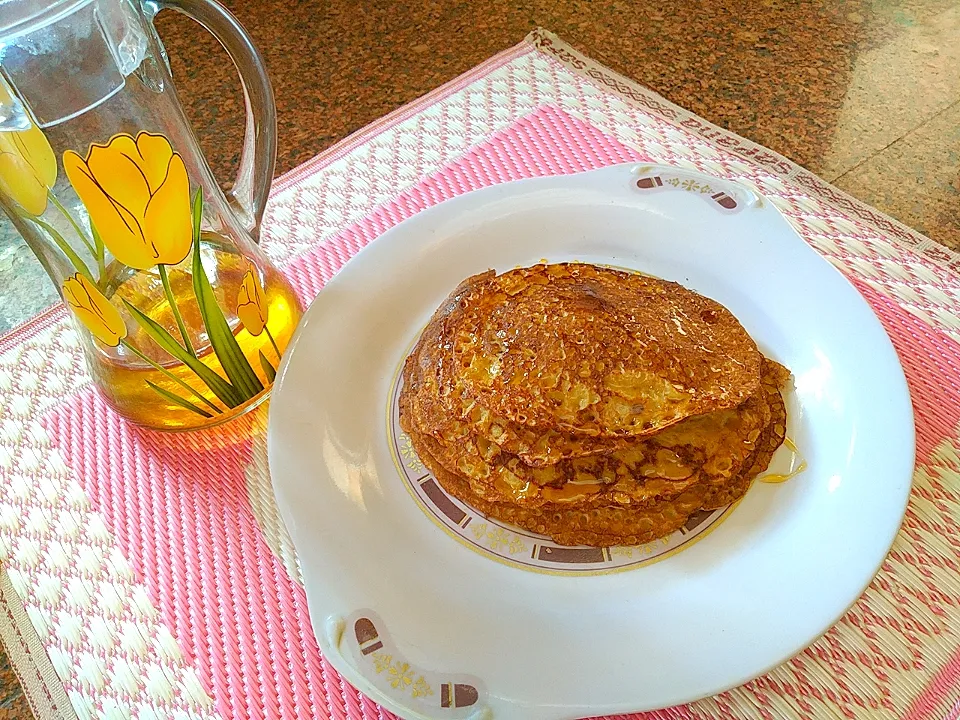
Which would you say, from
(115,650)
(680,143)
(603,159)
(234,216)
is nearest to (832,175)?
(680,143)

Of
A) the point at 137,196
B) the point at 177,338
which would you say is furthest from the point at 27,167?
the point at 177,338

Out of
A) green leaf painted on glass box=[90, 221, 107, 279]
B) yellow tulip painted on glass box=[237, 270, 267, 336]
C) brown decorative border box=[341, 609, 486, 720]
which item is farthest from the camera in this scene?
yellow tulip painted on glass box=[237, 270, 267, 336]

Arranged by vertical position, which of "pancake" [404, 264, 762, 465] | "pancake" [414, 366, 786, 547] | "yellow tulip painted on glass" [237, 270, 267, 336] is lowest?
"pancake" [414, 366, 786, 547]

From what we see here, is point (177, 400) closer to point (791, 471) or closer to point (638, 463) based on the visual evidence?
point (638, 463)

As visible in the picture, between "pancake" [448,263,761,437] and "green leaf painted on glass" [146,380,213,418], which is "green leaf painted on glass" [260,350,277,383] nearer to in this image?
"green leaf painted on glass" [146,380,213,418]

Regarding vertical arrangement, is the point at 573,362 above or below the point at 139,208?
below

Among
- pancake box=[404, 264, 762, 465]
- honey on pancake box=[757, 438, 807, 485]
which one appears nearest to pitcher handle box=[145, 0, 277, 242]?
pancake box=[404, 264, 762, 465]

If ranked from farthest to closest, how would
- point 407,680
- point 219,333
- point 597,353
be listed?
point 219,333, point 597,353, point 407,680
